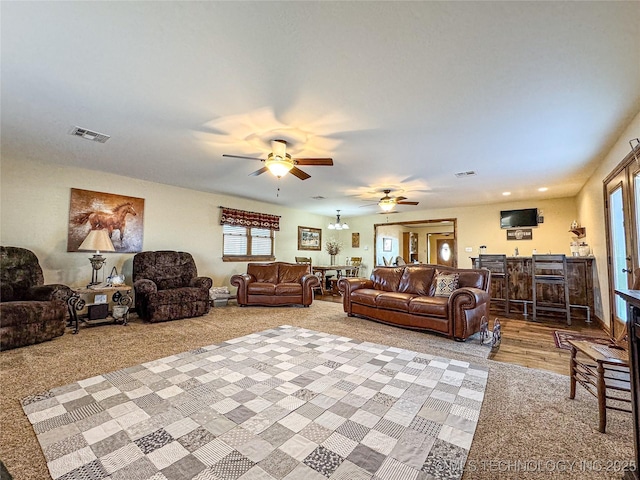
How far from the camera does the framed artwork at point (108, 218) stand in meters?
4.46

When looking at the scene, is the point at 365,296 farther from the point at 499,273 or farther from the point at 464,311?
the point at 499,273

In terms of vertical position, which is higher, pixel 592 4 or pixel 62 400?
pixel 592 4

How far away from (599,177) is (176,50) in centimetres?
564

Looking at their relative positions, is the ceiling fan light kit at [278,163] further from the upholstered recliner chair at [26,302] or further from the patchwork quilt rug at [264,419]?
the upholstered recliner chair at [26,302]

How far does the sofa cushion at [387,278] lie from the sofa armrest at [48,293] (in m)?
4.54

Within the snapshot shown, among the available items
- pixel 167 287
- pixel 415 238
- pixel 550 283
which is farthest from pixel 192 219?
pixel 415 238

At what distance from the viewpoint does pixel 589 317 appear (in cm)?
491

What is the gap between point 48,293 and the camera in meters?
3.56

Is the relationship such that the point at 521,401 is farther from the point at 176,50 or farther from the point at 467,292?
the point at 176,50

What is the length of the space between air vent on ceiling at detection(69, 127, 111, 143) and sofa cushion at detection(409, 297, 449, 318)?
4.38 m

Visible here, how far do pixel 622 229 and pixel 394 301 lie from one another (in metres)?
2.87

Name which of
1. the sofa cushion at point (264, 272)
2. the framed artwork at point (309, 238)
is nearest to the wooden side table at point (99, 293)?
the sofa cushion at point (264, 272)

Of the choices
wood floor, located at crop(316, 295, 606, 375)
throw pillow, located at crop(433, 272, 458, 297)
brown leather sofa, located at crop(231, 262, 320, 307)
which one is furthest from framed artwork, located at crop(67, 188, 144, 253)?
wood floor, located at crop(316, 295, 606, 375)

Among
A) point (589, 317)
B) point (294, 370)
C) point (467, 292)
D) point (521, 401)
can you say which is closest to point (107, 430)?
point (294, 370)
